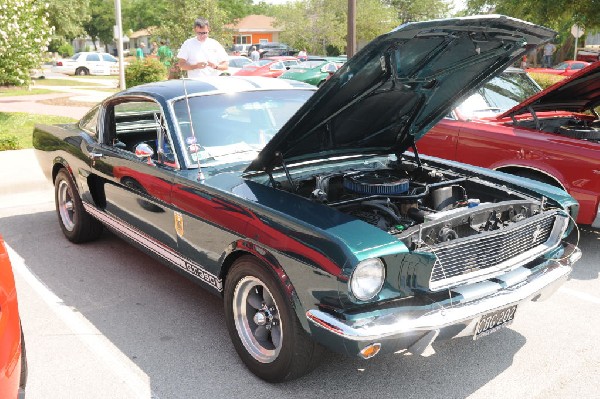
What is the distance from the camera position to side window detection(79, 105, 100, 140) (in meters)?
5.30

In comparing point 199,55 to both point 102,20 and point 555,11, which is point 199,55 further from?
point 102,20

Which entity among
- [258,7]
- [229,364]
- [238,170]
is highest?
[258,7]

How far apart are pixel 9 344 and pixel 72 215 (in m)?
3.58

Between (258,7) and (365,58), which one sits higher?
(258,7)

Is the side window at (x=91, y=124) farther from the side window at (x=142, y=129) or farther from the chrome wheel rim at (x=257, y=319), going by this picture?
the chrome wheel rim at (x=257, y=319)

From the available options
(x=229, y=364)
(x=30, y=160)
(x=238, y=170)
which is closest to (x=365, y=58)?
(x=238, y=170)

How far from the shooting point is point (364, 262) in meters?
2.81

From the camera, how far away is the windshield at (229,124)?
405 cm

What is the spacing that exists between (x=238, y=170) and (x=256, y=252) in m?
0.86

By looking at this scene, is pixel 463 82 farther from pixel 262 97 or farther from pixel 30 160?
pixel 30 160

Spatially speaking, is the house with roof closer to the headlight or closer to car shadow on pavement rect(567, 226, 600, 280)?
car shadow on pavement rect(567, 226, 600, 280)

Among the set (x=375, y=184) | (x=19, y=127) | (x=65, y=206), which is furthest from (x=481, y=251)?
(x=19, y=127)

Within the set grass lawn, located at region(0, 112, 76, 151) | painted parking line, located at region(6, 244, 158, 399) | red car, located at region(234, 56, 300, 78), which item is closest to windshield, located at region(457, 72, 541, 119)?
painted parking line, located at region(6, 244, 158, 399)

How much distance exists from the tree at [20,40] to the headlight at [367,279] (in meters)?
10.8
